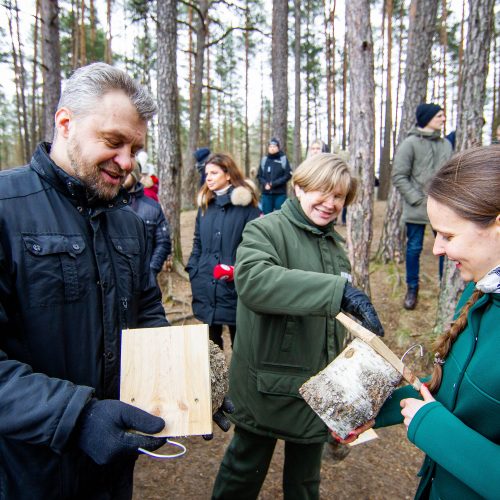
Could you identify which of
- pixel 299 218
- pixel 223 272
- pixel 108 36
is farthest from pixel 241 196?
pixel 108 36

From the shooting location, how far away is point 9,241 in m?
1.32

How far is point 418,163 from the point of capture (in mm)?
4914

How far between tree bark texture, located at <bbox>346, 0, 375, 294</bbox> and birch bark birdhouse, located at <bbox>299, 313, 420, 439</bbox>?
10.4 ft

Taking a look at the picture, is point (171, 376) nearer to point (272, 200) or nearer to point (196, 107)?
point (272, 200)

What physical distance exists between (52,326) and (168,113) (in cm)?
544

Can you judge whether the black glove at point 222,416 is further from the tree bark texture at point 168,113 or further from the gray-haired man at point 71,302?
the tree bark texture at point 168,113

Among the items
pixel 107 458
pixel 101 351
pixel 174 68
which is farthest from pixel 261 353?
pixel 174 68

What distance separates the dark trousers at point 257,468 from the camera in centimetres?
221

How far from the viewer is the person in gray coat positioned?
4.85 meters

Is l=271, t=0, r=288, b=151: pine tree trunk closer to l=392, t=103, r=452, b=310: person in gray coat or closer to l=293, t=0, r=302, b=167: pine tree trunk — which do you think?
l=293, t=0, r=302, b=167: pine tree trunk

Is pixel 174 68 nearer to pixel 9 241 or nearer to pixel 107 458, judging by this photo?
pixel 9 241

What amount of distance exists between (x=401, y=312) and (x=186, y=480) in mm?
3442

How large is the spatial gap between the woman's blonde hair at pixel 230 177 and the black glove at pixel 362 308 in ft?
7.50

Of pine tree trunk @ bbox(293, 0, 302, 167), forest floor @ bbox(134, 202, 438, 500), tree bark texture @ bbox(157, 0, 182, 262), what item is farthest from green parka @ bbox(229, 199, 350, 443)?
pine tree trunk @ bbox(293, 0, 302, 167)
